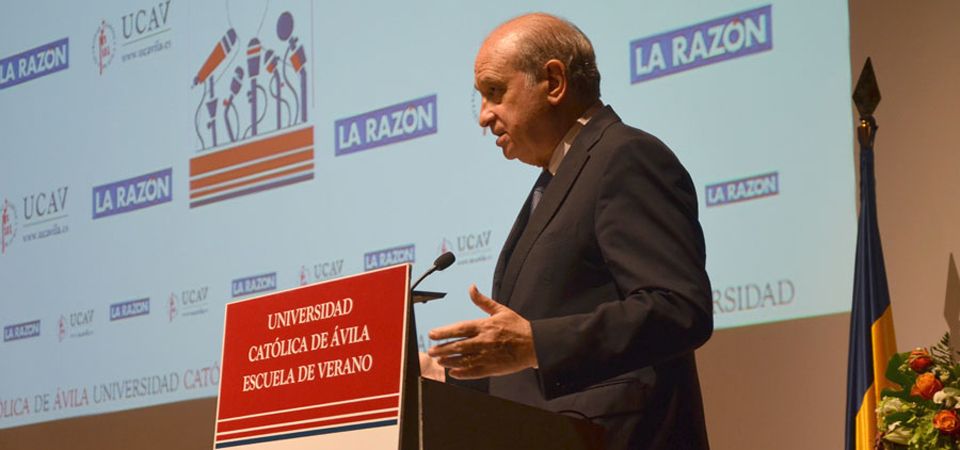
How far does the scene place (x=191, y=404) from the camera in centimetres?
491

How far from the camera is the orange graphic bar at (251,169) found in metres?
4.77

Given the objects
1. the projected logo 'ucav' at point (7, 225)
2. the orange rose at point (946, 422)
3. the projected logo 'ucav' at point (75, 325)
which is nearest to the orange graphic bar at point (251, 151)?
the projected logo 'ucav' at point (75, 325)

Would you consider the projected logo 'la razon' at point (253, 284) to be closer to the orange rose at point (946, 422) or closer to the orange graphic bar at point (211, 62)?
the orange graphic bar at point (211, 62)

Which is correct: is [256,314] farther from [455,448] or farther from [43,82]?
[43,82]

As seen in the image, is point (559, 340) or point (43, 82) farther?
point (43, 82)

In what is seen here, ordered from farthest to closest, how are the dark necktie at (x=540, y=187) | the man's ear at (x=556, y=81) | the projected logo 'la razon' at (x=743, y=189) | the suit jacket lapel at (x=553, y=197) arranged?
1. the projected logo 'la razon' at (x=743, y=189)
2. the dark necktie at (x=540, y=187)
3. the man's ear at (x=556, y=81)
4. the suit jacket lapel at (x=553, y=197)

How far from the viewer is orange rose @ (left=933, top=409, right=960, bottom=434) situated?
110 inches

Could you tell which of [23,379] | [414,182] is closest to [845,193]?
[414,182]

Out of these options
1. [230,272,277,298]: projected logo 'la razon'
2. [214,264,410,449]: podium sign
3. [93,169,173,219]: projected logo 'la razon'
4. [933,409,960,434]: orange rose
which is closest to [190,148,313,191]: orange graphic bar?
[93,169,173,219]: projected logo 'la razon'

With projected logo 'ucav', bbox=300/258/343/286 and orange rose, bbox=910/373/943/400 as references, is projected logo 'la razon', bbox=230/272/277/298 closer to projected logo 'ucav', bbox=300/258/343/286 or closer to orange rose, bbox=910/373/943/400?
projected logo 'ucav', bbox=300/258/343/286

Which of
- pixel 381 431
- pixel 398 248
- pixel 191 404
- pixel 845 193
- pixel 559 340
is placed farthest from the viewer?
pixel 191 404

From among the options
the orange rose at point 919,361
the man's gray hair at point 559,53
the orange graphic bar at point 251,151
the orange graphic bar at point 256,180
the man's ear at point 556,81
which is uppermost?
the orange graphic bar at point 251,151

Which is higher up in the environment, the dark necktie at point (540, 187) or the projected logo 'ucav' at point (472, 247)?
the projected logo 'ucav' at point (472, 247)

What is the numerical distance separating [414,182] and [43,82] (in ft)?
→ 8.03
